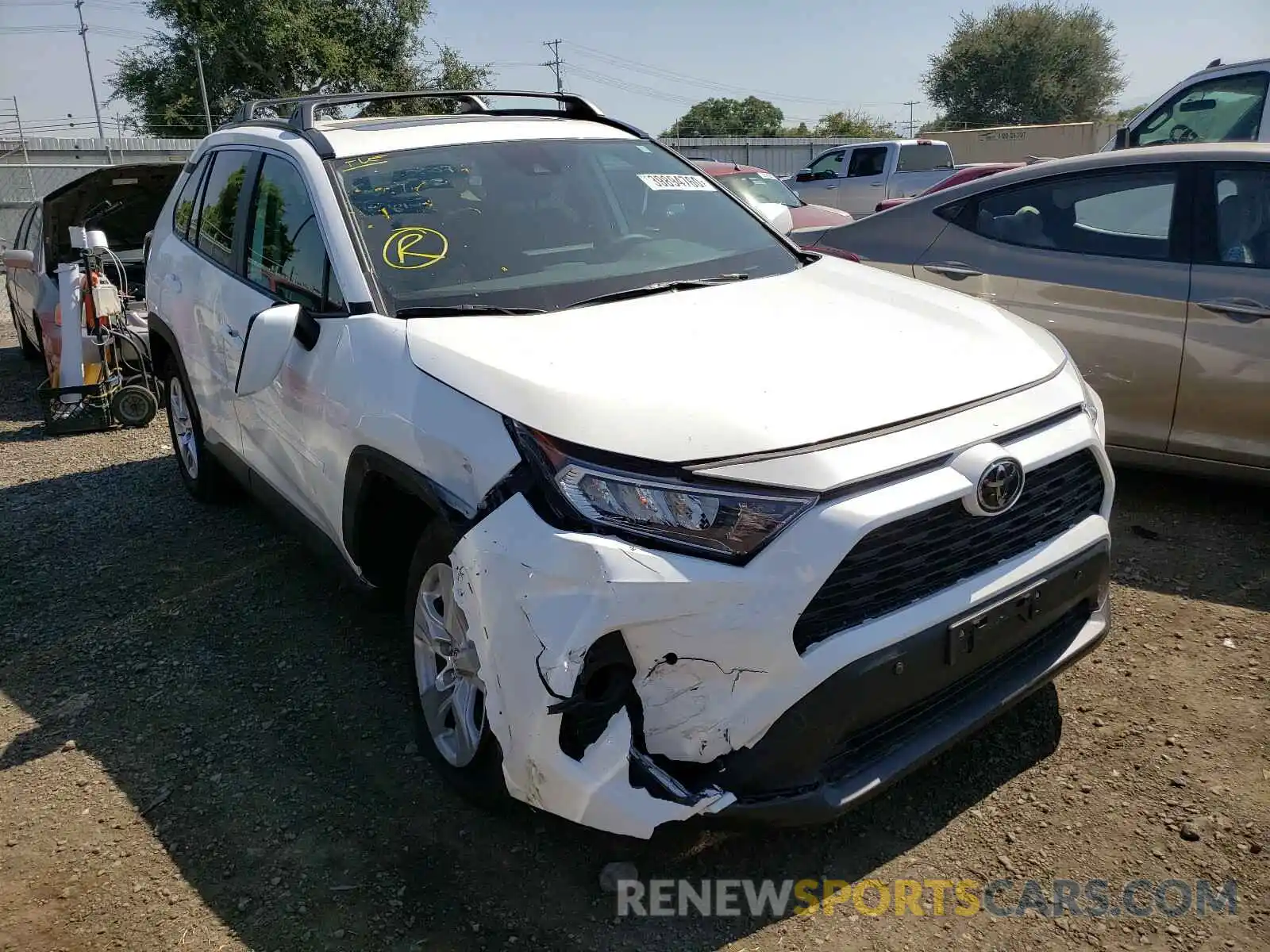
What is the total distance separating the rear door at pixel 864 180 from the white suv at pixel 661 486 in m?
15.6

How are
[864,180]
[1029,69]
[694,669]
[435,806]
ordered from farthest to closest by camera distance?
[1029,69] < [864,180] < [435,806] < [694,669]

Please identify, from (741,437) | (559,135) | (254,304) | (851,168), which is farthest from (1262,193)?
(851,168)

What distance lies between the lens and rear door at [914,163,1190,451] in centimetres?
426

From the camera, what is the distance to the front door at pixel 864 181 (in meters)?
18.1

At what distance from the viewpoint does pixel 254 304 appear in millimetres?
3736

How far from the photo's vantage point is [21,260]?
7738 mm

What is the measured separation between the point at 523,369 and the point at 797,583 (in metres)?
0.85

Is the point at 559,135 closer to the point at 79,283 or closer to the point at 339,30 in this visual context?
the point at 79,283

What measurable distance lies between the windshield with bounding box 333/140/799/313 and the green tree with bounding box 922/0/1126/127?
55.7 meters

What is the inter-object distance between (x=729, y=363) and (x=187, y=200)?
12.0 feet

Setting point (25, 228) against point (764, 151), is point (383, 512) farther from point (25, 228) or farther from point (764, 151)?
point (764, 151)

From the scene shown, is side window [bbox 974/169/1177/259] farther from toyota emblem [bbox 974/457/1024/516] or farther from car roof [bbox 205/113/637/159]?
toyota emblem [bbox 974/457/1024/516]

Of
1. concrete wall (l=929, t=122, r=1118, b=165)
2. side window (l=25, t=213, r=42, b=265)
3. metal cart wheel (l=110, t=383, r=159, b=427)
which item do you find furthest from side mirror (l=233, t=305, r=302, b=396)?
concrete wall (l=929, t=122, r=1118, b=165)

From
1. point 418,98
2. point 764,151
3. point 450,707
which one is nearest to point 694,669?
point 450,707
